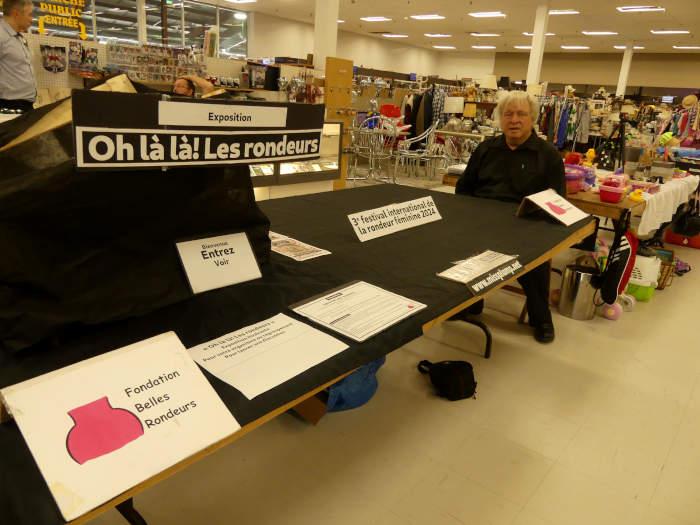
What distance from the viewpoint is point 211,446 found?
0.75m

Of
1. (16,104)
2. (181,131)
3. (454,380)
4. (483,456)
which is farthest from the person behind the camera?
(16,104)

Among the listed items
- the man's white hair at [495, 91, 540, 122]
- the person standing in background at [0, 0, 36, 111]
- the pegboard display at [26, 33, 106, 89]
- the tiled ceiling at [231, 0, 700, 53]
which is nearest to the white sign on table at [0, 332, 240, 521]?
the man's white hair at [495, 91, 540, 122]

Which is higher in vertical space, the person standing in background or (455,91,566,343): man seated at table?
the person standing in background

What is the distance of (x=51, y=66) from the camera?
16.9 ft

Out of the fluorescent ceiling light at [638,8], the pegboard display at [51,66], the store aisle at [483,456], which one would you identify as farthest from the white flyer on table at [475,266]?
the fluorescent ceiling light at [638,8]

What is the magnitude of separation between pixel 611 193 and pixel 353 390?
2.06 meters

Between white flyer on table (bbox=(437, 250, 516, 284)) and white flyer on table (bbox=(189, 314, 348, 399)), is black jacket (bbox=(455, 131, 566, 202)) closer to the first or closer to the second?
white flyer on table (bbox=(437, 250, 516, 284))

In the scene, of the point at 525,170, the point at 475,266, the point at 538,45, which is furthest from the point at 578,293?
the point at 538,45

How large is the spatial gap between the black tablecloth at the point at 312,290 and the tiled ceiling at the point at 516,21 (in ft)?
32.5

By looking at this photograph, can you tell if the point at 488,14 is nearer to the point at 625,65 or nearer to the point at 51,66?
the point at 625,65

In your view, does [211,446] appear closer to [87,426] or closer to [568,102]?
[87,426]

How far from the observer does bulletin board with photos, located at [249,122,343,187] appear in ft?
17.0

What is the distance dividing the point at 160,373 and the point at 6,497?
261 mm

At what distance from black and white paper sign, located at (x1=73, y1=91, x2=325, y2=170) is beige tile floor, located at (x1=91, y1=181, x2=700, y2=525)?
43.5 inches
